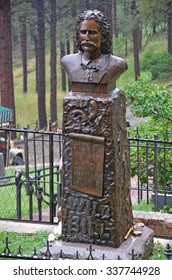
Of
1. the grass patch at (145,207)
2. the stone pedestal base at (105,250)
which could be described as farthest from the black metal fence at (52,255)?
the grass patch at (145,207)

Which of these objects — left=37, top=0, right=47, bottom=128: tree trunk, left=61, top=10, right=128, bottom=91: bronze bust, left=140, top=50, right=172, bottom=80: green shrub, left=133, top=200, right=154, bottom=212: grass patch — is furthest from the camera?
left=140, top=50, right=172, bottom=80: green shrub

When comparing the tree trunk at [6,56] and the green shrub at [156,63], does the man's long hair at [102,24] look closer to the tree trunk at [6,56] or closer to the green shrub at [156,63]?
the tree trunk at [6,56]

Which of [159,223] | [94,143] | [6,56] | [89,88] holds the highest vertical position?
[89,88]

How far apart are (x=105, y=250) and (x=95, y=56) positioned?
7.11 feet

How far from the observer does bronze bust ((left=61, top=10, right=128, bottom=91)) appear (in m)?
7.29

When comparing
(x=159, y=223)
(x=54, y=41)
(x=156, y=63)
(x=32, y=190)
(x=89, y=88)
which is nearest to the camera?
(x=89, y=88)

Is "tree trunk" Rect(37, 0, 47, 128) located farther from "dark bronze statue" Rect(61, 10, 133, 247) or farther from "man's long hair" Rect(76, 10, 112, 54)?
"man's long hair" Rect(76, 10, 112, 54)

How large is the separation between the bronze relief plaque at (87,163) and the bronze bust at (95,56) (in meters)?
0.67

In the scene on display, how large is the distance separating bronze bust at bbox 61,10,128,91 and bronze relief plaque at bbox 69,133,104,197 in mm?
666

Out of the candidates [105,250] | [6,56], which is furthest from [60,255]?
[6,56]

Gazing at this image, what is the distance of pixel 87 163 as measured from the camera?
756 centimetres

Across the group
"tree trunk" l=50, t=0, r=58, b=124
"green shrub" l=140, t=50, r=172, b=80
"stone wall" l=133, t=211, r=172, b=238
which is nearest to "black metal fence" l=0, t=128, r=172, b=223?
"stone wall" l=133, t=211, r=172, b=238

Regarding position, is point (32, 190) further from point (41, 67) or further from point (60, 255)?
point (41, 67)

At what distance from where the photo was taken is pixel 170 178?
38.3 ft
